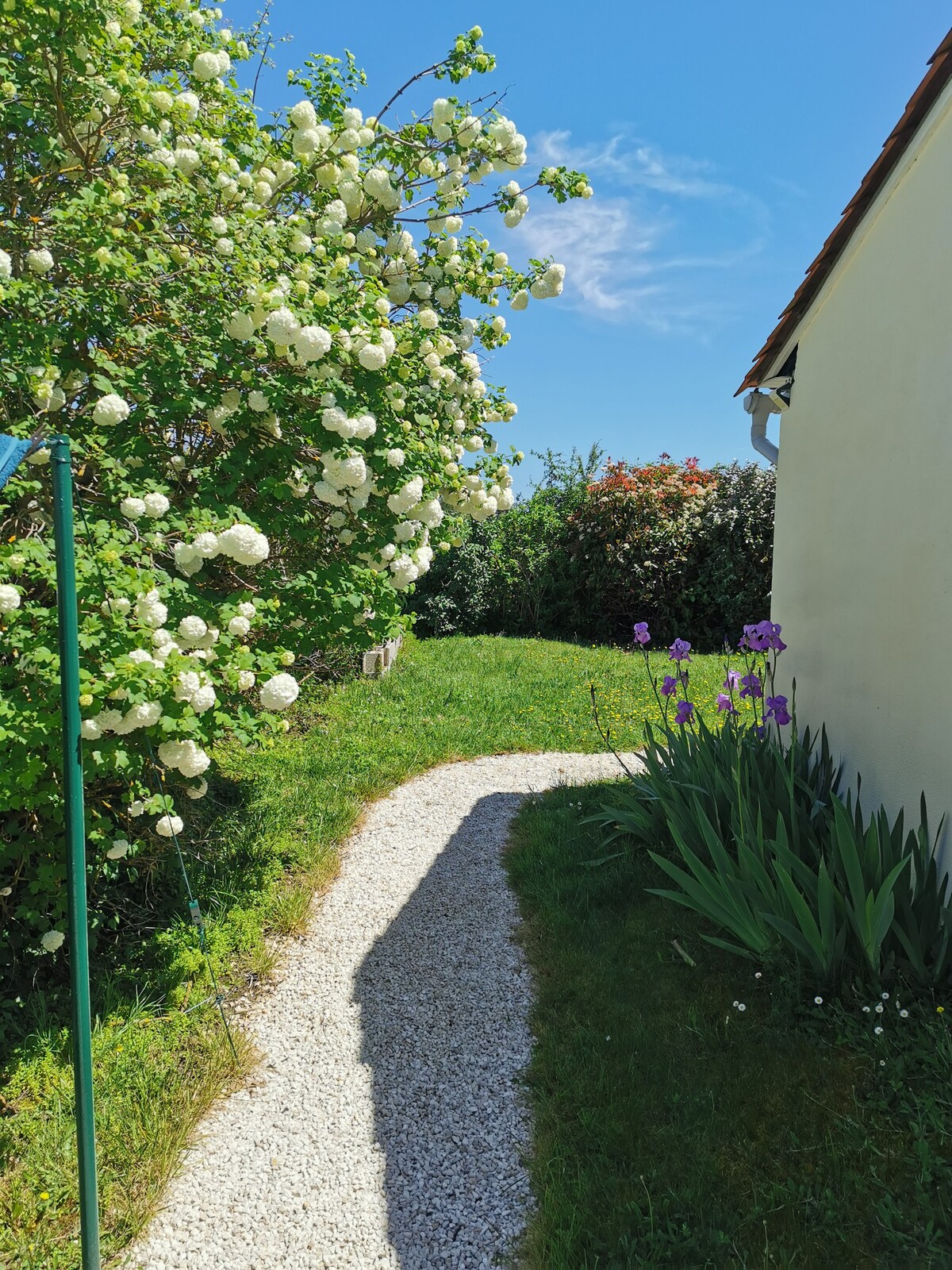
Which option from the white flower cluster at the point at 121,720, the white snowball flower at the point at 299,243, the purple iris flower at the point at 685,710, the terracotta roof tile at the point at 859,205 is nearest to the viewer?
the white flower cluster at the point at 121,720

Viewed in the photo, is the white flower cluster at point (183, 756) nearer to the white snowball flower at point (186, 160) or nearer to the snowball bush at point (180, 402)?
the snowball bush at point (180, 402)

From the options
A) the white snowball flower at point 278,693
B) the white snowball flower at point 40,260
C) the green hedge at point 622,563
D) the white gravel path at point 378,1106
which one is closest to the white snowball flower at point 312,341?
the white snowball flower at point 40,260

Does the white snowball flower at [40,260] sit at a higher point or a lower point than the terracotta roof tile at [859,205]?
lower

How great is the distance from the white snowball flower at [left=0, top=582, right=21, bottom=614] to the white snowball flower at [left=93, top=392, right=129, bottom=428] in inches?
33.1

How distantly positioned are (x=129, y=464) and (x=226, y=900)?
244 cm

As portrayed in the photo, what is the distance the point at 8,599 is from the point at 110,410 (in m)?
0.91

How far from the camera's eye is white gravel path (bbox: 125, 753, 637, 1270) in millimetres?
2424

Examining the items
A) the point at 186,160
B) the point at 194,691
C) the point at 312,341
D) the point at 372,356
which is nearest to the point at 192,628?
the point at 194,691

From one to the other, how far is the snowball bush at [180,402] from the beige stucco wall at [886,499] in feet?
7.41

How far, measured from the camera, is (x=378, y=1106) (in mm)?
2986

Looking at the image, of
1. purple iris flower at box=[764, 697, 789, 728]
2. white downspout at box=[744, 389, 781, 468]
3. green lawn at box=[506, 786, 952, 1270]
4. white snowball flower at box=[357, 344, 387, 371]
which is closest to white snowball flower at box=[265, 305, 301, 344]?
white snowball flower at box=[357, 344, 387, 371]

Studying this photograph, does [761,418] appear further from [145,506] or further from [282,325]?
[145,506]

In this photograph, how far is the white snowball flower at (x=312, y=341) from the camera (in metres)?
3.06

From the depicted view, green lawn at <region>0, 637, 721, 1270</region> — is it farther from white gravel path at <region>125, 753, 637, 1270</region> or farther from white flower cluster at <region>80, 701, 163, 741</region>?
white flower cluster at <region>80, 701, 163, 741</region>
